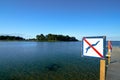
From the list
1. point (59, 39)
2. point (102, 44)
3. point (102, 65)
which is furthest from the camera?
point (59, 39)

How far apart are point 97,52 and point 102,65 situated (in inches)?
21.8

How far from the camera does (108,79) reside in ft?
25.1

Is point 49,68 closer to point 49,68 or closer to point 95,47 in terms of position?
point 49,68

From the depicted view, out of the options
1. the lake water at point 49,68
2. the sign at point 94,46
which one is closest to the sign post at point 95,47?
the sign at point 94,46

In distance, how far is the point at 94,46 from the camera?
395 cm

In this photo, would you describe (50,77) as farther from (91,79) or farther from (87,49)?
(87,49)

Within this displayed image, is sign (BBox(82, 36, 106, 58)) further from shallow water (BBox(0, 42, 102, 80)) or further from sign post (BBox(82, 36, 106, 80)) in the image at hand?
shallow water (BBox(0, 42, 102, 80))

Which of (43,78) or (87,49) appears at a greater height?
(87,49)

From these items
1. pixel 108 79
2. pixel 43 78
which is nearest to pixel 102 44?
pixel 108 79

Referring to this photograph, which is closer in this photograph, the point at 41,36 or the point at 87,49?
the point at 87,49

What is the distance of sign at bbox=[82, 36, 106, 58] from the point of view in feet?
12.4

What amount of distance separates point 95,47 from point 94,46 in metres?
0.05

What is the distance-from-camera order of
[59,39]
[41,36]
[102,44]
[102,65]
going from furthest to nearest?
[59,39], [41,36], [102,65], [102,44]

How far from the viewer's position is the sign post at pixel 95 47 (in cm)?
379
